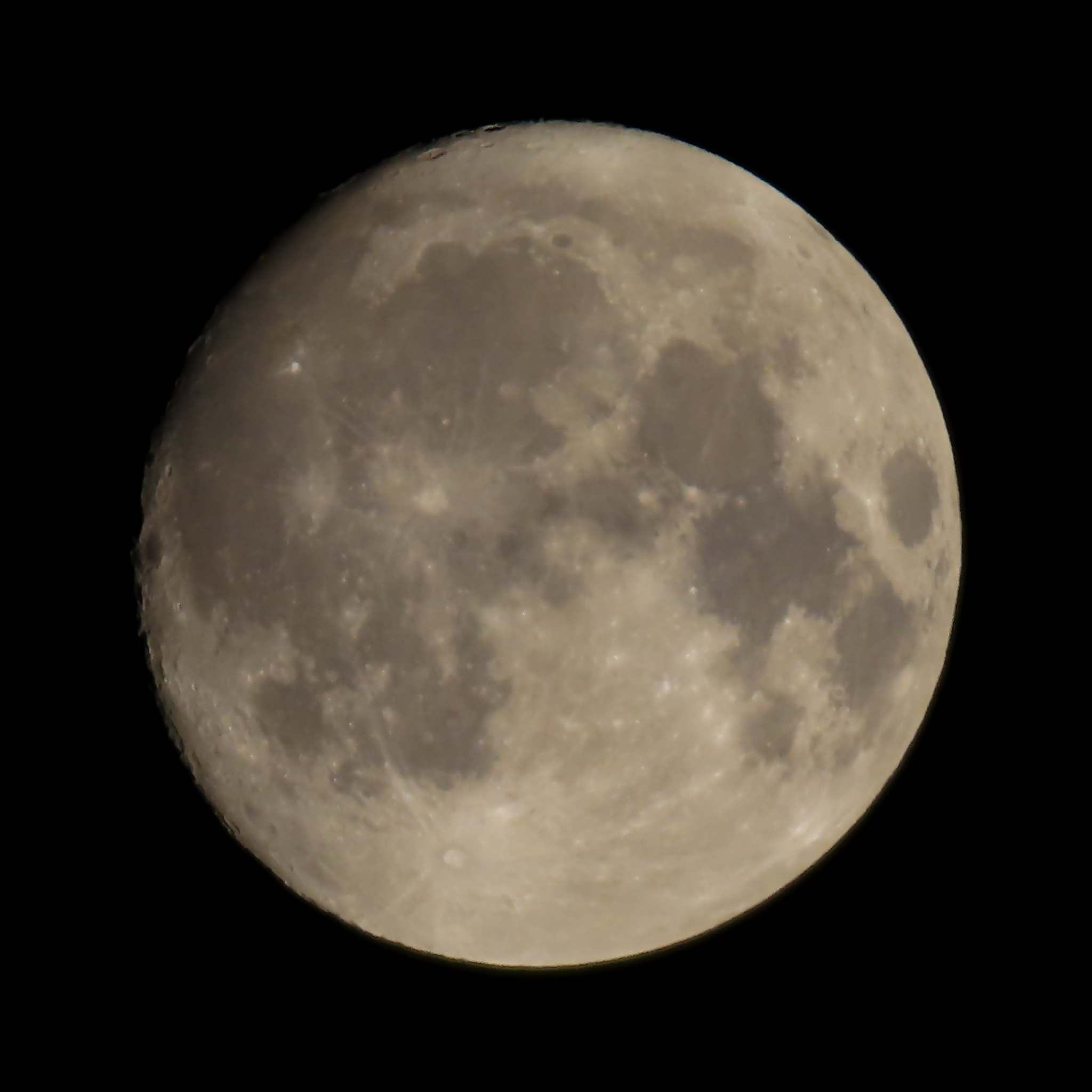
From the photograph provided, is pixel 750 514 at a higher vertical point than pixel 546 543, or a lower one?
higher

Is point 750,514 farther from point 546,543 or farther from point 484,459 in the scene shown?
point 484,459

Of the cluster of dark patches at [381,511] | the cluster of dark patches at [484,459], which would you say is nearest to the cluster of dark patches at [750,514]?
the cluster of dark patches at [484,459]

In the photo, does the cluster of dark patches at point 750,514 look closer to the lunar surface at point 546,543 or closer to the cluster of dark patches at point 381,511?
Answer: the lunar surface at point 546,543

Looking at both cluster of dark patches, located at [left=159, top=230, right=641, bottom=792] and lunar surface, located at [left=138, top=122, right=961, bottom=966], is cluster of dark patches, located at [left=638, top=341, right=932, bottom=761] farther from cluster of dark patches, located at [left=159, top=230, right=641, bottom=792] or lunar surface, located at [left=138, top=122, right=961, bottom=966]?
cluster of dark patches, located at [left=159, top=230, right=641, bottom=792]

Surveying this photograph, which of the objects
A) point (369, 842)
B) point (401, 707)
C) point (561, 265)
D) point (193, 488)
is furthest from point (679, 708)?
point (193, 488)

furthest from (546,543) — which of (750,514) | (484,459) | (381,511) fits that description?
(750,514)

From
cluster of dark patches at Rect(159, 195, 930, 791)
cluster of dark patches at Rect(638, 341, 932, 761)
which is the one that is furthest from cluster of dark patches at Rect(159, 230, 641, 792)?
cluster of dark patches at Rect(638, 341, 932, 761)

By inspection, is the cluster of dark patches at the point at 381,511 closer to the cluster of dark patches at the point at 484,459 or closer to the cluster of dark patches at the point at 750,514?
the cluster of dark patches at the point at 484,459

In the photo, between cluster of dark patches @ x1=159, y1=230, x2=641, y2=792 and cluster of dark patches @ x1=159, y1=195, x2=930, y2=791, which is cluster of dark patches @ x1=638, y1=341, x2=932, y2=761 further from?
cluster of dark patches @ x1=159, y1=230, x2=641, y2=792
